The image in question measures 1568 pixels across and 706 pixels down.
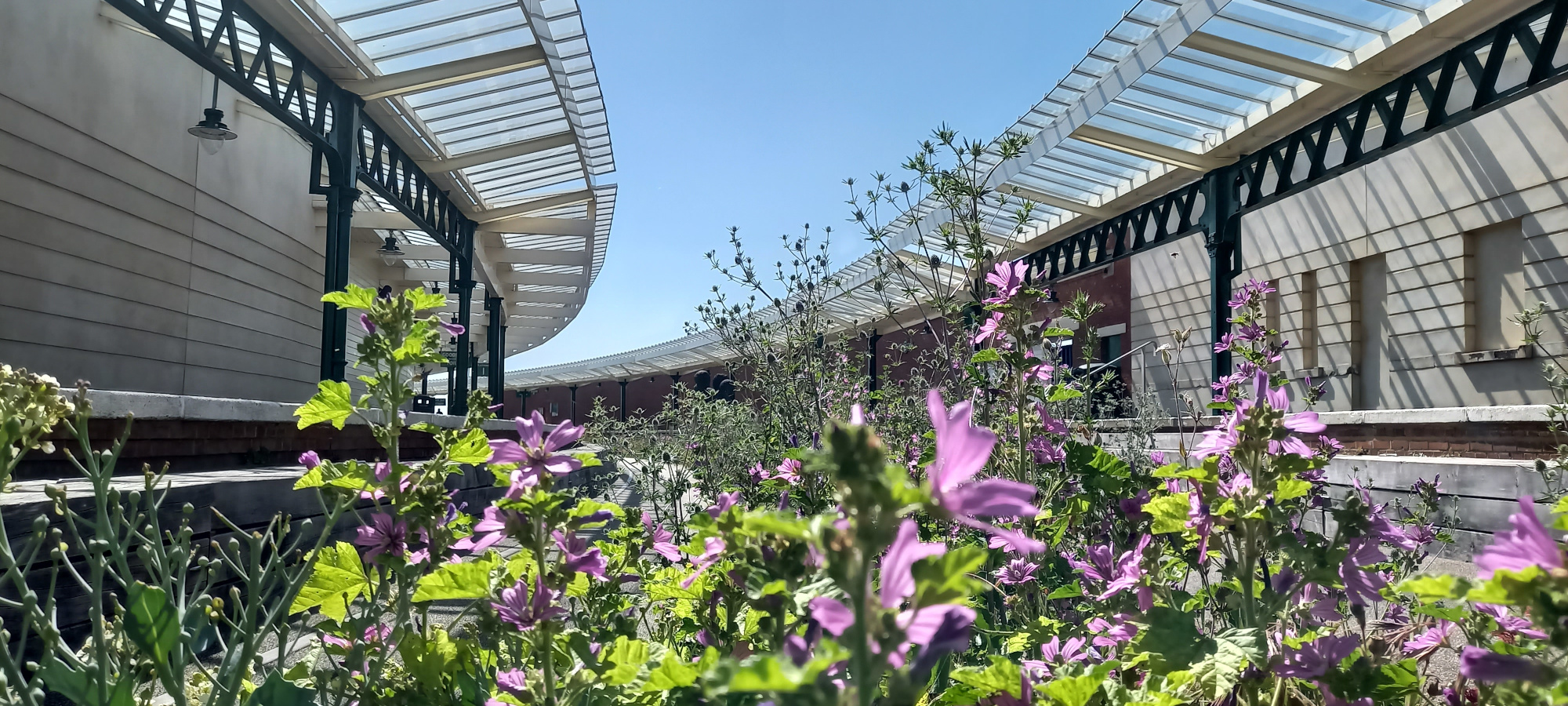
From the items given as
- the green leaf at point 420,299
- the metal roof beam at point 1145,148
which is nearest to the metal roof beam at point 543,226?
the metal roof beam at point 1145,148

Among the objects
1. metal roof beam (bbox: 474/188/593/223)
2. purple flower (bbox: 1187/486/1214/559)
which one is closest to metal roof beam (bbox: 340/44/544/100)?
metal roof beam (bbox: 474/188/593/223)

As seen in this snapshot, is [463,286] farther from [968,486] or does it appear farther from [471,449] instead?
[968,486]

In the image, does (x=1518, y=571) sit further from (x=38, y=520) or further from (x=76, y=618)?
(x=76, y=618)

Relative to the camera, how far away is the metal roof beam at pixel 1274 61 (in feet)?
25.2

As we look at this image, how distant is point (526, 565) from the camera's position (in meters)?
1.16

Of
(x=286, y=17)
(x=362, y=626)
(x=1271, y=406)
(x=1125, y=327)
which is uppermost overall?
(x=286, y=17)

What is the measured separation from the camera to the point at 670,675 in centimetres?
83

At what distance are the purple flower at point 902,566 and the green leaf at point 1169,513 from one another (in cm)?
72

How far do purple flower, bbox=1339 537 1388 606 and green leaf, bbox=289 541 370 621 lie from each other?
1.22 m

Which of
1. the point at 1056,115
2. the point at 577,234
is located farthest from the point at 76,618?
the point at 577,234

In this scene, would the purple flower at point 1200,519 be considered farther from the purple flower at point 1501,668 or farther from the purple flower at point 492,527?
the purple flower at point 492,527

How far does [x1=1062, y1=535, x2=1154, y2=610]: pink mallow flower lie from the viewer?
1.33m

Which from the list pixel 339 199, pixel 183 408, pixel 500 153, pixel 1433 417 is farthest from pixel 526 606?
pixel 500 153

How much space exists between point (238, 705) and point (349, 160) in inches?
299
